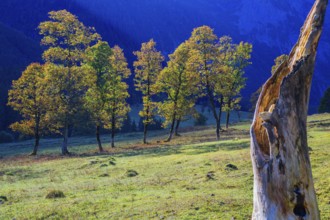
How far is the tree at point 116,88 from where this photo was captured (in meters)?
57.9

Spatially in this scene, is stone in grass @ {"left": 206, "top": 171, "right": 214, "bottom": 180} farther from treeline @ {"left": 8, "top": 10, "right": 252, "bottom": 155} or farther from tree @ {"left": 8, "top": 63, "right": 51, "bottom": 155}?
tree @ {"left": 8, "top": 63, "right": 51, "bottom": 155}

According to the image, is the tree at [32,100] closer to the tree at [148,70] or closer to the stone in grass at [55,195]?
the tree at [148,70]

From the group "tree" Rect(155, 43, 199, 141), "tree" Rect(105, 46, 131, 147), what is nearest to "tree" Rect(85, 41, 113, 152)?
"tree" Rect(105, 46, 131, 147)

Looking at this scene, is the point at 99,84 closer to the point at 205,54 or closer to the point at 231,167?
the point at 205,54

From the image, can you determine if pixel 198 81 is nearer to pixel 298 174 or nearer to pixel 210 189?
pixel 210 189

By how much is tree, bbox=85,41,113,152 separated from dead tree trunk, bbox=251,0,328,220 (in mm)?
47897

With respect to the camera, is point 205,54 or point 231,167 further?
point 205,54

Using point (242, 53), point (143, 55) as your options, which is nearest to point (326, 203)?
point (143, 55)

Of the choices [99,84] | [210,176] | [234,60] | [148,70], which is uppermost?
[234,60]

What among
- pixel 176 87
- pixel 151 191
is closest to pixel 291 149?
pixel 151 191

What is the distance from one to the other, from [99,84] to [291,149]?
51030 mm

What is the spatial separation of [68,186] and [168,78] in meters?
41.8

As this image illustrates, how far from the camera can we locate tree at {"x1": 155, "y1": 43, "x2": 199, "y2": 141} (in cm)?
6259

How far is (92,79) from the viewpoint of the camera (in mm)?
54031
